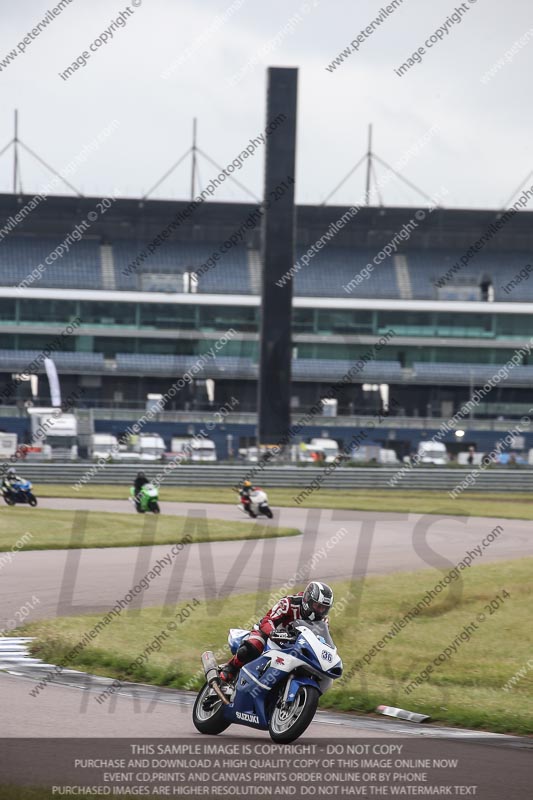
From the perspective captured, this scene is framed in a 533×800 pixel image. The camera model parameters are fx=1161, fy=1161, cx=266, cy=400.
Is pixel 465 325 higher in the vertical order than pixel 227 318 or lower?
higher

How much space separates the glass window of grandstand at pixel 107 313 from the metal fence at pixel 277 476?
100ft

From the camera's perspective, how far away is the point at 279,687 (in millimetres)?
8625

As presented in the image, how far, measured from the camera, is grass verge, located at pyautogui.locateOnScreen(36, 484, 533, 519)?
126 ft

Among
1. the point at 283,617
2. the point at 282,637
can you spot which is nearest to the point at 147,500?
the point at 283,617

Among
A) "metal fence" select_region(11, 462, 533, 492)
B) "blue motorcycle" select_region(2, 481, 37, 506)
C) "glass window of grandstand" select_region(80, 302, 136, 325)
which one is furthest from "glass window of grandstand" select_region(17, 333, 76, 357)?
"blue motorcycle" select_region(2, 481, 37, 506)

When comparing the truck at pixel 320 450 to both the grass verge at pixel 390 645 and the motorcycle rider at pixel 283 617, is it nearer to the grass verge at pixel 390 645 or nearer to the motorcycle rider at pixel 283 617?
the grass verge at pixel 390 645

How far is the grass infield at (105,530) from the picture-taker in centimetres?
2386

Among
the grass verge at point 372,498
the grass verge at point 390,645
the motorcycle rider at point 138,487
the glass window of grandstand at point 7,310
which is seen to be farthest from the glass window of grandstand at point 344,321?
the grass verge at point 390,645

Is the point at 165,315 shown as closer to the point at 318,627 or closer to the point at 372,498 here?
the point at 372,498

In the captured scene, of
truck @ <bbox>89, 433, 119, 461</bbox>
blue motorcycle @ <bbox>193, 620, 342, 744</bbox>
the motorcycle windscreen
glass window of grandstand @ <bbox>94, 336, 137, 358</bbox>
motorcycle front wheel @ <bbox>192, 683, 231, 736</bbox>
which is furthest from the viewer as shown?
glass window of grandstand @ <bbox>94, 336, 137, 358</bbox>

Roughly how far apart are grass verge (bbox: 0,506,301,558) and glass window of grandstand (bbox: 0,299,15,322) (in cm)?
5001

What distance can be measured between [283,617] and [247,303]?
73.2 meters

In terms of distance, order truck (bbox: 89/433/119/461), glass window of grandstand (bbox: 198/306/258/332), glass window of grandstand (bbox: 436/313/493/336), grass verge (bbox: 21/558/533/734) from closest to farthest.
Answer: grass verge (bbox: 21/558/533/734)
truck (bbox: 89/433/119/461)
glass window of grandstand (bbox: 198/306/258/332)
glass window of grandstand (bbox: 436/313/493/336)

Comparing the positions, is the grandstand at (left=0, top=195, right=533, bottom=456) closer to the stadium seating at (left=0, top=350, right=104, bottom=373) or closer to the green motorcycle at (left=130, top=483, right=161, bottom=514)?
the stadium seating at (left=0, top=350, right=104, bottom=373)
